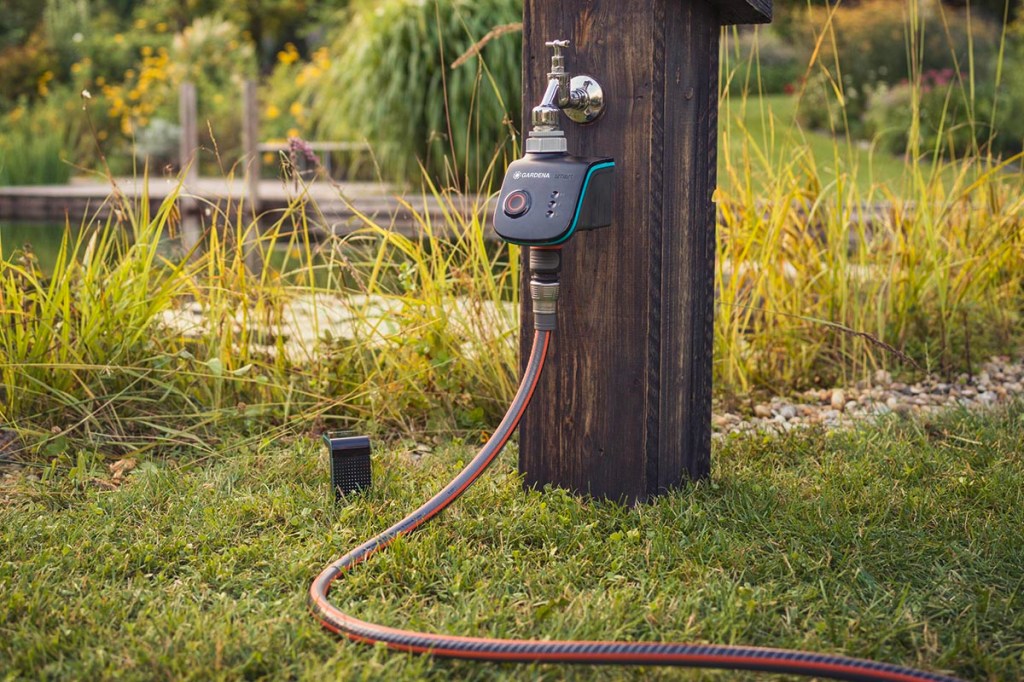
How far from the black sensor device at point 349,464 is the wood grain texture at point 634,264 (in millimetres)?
360

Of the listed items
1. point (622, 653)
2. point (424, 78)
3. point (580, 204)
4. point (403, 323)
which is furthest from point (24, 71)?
point (622, 653)

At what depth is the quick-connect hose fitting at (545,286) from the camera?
2.08 meters

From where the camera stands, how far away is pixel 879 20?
38.7ft

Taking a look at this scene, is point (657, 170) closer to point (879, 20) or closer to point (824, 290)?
point (824, 290)

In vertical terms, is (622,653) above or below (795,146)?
below

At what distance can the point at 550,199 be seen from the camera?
196 cm

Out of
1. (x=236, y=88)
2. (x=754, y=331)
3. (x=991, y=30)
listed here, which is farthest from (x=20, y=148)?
(x=991, y=30)

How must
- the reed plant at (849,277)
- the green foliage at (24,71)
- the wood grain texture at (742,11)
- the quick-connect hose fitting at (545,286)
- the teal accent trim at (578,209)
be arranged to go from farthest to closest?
the green foliage at (24,71) → the reed plant at (849,277) → the wood grain texture at (742,11) → the quick-connect hose fitting at (545,286) → the teal accent trim at (578,209)

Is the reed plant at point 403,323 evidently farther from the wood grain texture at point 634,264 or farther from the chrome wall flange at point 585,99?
the chrome wall flange at point 585,99

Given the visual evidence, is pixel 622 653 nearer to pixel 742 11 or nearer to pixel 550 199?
pixel 550 199

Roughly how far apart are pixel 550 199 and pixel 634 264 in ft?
0.94

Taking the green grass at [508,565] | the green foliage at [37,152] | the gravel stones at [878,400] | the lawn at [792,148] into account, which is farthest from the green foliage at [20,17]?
the gravel stones at [878,400]

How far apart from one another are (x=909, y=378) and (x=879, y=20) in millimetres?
9681

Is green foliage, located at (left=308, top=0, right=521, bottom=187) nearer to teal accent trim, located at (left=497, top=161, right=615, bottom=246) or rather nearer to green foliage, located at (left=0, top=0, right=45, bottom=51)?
teal accent trim, located at (left=497, top=161, right=615, bottom=246)
